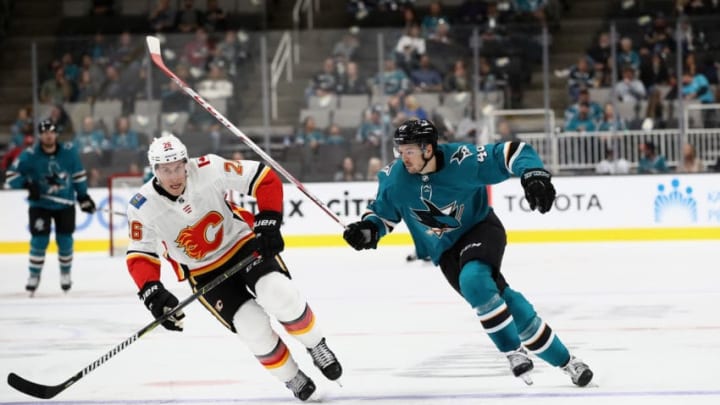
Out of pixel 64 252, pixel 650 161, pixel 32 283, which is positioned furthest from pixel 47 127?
pixel 650 161

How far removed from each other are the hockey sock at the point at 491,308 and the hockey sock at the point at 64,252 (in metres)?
5.51

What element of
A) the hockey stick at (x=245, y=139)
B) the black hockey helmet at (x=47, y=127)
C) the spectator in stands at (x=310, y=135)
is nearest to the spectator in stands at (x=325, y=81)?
the spectator in stands at (x=310, y=135)

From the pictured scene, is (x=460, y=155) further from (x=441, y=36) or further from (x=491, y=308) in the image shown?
(x=441, y=36)

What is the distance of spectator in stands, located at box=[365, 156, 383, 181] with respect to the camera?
12672 mm

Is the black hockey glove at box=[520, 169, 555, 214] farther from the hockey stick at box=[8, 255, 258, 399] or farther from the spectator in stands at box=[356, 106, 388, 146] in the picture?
the spectator in stands at box=[356, 106, 388, 146]

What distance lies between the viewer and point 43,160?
30.9ft

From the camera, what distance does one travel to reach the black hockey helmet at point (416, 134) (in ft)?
15.3

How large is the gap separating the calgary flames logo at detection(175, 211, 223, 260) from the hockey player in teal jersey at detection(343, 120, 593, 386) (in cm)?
53

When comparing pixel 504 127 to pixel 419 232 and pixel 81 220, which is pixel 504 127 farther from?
pixel 419 232

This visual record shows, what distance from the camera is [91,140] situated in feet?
42.9

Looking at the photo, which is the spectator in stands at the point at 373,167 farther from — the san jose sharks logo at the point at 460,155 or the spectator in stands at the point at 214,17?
the san jose sharks logo at the point at 460,155

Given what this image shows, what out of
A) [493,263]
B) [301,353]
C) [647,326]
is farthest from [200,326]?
[493,263]

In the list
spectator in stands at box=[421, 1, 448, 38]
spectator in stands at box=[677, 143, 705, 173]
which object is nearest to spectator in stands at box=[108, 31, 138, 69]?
spectator in stands at box=[421, 1, 448, 38]

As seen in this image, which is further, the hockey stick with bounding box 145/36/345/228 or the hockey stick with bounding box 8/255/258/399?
the hockey stick with bounding box 145/36/345/228
